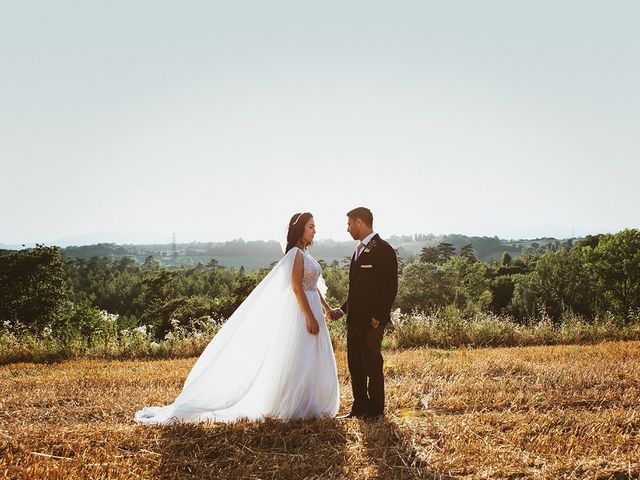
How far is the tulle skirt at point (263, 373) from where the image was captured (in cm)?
632

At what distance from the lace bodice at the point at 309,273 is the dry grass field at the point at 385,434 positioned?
5.45 ft

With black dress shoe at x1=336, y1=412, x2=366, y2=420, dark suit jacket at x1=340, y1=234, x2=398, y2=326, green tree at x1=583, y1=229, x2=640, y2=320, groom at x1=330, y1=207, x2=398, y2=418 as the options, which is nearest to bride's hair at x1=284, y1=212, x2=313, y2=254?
groom at x1=330, y1=207, x2=398, y2=418

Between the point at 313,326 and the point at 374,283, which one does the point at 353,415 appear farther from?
the point at 374,283

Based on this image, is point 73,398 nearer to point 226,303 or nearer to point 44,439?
point 44,439

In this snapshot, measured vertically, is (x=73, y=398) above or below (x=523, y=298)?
above

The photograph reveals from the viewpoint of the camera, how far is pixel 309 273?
6.70 m

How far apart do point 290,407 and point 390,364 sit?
10.7 feet

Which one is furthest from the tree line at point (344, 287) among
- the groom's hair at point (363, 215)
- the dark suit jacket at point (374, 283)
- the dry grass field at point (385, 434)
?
the groom's hair at point (363, 215)

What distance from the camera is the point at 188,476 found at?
15.0 feet

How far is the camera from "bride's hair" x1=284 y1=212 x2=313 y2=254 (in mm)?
6691

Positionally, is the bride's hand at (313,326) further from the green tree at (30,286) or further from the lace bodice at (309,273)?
the green tree at (30,286)

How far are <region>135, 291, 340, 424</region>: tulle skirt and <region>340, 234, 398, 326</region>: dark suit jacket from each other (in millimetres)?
575

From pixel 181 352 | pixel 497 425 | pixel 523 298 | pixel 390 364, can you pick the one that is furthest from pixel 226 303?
pixel 497 425

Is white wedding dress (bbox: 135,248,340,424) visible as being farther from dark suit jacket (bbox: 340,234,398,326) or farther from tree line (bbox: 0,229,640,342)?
tree line (bbox: 0,229,640,342)
